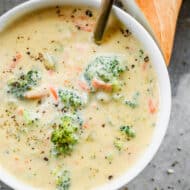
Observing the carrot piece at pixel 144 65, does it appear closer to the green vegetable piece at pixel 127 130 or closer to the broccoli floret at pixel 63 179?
the green vegetable piece at pixel 127 130

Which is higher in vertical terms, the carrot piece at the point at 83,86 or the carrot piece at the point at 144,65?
the carrot piece at the point at 83,86

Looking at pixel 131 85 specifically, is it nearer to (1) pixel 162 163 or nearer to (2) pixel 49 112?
(2) pixel 49 112

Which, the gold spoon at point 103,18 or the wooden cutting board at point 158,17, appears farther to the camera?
the wooden cutting board at point 158,17

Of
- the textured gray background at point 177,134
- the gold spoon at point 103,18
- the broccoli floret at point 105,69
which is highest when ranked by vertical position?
the gold spoon at point 103,18

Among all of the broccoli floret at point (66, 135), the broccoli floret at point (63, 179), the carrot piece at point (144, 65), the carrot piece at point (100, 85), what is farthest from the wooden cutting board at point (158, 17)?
the broccoli floret at point (63, 179)

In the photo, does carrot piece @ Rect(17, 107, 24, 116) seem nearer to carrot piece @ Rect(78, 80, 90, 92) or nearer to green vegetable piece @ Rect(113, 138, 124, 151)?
carrot piece @ Rect(78, 80, 90, 92)

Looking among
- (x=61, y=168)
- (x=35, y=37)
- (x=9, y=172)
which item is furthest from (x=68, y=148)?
(x=35, y=37)
